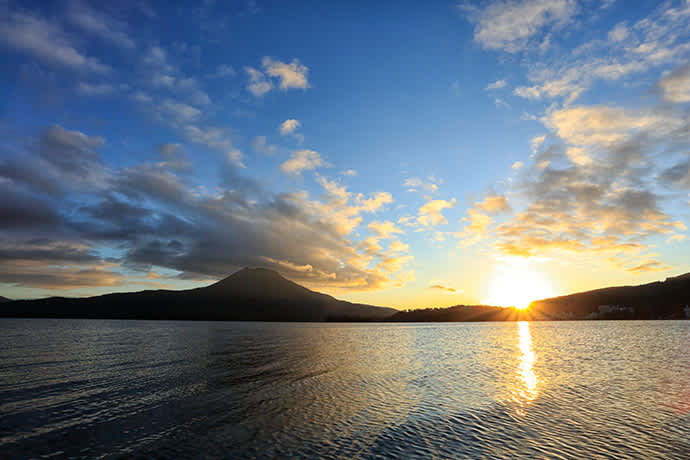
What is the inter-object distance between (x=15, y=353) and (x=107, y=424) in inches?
2333

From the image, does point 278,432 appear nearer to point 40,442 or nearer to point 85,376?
point 40,442

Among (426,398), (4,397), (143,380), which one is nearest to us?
(4,397)

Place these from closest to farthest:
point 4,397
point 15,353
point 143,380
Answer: point 4,397
point 143,380
point 15,353

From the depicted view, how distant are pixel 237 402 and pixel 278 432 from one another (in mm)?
9833

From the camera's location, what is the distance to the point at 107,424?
2461 centimetres

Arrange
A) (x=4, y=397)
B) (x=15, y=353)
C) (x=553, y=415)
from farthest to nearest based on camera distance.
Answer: (x=15, y=353) < (x=4, y=397) < (x=553, y=415)

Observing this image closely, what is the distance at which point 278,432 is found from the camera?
23.4 meters

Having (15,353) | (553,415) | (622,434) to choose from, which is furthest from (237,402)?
(15,353)

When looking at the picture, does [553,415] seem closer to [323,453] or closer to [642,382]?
[323,453]

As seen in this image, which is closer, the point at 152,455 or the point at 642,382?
the point at 152,455

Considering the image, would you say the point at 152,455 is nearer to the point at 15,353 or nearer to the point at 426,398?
the point at 426,398

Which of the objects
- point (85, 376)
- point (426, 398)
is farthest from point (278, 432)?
point (85, 376)

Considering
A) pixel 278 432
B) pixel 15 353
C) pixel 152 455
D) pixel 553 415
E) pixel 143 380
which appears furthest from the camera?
pixel 15 353

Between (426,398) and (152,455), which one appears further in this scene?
(426,398)
